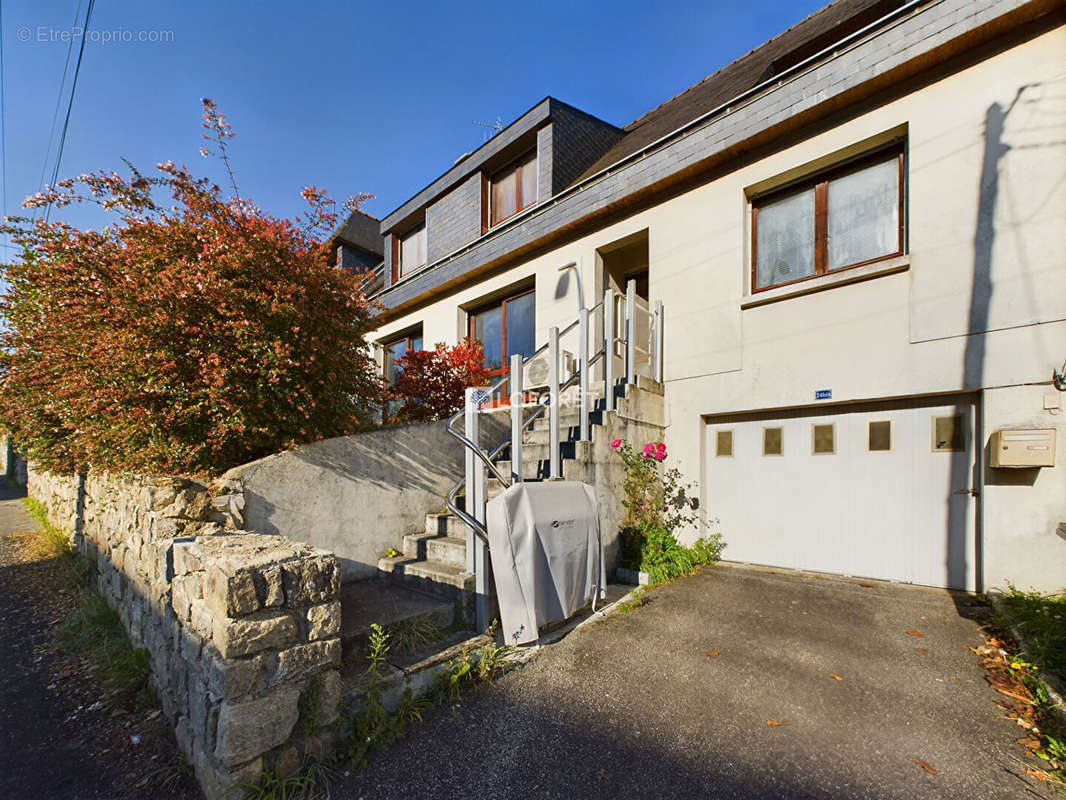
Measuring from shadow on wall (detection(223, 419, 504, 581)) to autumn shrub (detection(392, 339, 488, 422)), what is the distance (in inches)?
62.7

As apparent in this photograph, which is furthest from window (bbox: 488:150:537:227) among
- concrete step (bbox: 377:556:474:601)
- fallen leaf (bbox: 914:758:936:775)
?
fallen leaf (bbox: 914:758:936:775)

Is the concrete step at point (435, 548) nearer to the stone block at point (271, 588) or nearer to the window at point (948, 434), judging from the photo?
the stone block at point (271, 588)

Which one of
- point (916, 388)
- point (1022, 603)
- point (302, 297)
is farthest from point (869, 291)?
point (302, 297)

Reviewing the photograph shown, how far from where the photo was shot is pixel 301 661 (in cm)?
207

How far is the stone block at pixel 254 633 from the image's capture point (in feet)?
6.16

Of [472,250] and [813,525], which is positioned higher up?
[472,250]

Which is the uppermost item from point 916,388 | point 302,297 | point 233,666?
point 302,297

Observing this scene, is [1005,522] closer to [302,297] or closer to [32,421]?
[302,297]

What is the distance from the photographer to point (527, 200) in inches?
319

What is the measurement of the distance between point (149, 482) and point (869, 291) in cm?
617

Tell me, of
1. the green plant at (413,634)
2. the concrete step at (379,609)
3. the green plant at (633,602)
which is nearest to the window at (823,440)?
the green plant at (633,602)

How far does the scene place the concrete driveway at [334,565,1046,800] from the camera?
2.05 meters

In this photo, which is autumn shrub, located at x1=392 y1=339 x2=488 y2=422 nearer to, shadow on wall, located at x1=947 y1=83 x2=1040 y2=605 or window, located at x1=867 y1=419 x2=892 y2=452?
window, located at x1=867 y1=419 x2=892 y2=452

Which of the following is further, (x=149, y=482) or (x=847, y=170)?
(x=847, y=170)
